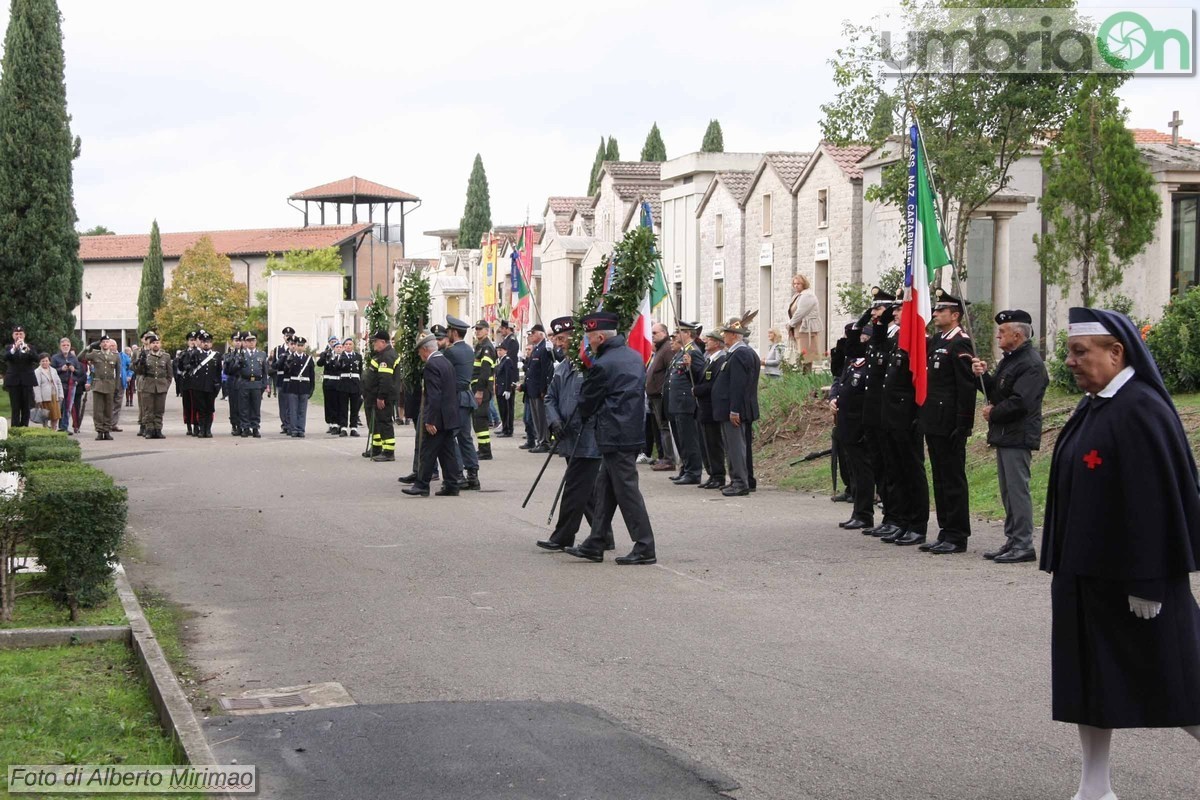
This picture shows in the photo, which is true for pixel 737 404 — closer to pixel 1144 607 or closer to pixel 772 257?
pixel 1144 607

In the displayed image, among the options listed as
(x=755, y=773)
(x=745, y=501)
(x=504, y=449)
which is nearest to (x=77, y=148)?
(x=504, y=449)

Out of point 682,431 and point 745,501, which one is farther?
point 682,431

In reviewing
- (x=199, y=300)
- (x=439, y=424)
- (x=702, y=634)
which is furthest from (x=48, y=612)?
(x=199, y=300)

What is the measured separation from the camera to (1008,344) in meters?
11.5

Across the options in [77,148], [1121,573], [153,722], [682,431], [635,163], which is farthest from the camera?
[635,163]

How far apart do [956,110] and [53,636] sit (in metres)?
22.2

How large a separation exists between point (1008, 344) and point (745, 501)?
5.42 metres

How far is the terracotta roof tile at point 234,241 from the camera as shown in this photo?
347 feet

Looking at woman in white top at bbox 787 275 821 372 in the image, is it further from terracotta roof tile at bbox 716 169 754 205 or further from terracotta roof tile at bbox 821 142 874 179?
terracotta roof tile at bbox 716 169 754 205

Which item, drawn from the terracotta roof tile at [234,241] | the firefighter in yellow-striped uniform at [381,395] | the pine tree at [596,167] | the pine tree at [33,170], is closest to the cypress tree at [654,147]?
the pine tree at [596,167]

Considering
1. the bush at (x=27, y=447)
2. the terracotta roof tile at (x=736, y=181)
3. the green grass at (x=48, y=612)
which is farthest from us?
the terracotta roof tile at (x=736, y=181)

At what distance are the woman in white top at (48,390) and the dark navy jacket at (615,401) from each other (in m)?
19.0

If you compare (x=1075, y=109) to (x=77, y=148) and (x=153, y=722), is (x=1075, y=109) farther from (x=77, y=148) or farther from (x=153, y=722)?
(x=77, y=148)

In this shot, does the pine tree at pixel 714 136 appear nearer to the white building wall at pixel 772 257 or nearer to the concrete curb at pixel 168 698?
the white building wall at pixel 772 257
